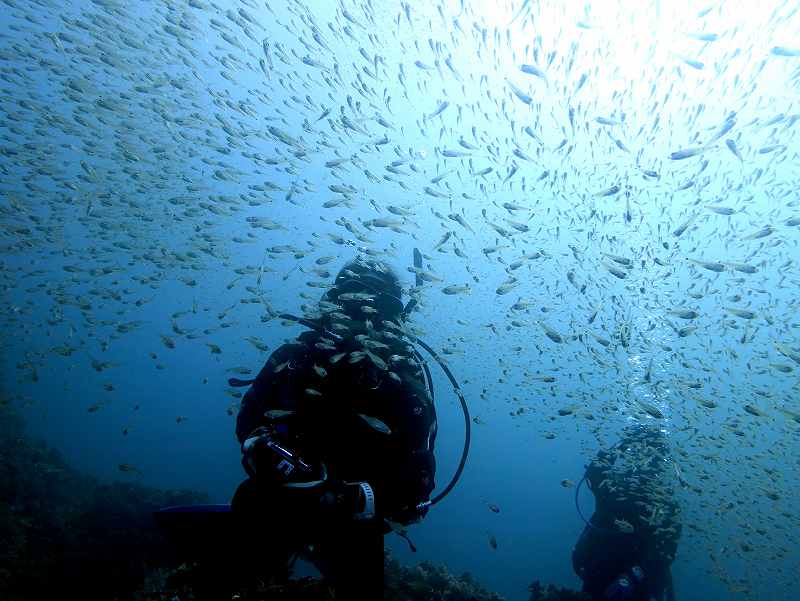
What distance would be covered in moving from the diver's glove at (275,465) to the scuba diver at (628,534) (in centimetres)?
851

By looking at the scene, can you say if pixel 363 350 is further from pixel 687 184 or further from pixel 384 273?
pixel 687 184

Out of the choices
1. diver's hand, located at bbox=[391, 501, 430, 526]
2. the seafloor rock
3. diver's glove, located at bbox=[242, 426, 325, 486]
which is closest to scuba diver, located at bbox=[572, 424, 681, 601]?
the seafloor rock

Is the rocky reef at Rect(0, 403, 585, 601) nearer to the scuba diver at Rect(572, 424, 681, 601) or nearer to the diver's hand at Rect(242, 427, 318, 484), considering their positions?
the scuba diver at Rect(572, 424, 681, 601)

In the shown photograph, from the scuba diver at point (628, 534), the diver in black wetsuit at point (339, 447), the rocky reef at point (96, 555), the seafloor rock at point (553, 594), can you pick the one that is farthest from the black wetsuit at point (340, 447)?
the seafloor rock at point (553, 594)

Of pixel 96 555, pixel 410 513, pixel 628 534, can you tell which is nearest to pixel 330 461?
pixel 410 513

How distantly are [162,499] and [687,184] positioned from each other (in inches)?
726

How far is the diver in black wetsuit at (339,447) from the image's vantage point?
7.48 ft

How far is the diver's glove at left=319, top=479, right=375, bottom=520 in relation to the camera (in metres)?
2.34

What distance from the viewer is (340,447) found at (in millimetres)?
2986

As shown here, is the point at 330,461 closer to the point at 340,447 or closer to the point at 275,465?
the point at 340,447

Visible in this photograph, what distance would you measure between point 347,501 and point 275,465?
0.49m

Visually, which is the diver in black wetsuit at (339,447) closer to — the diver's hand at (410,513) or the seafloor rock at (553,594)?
the diver's hand at (410,513)

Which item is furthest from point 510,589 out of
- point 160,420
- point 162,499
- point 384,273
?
point 160,420

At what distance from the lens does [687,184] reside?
8781mm
